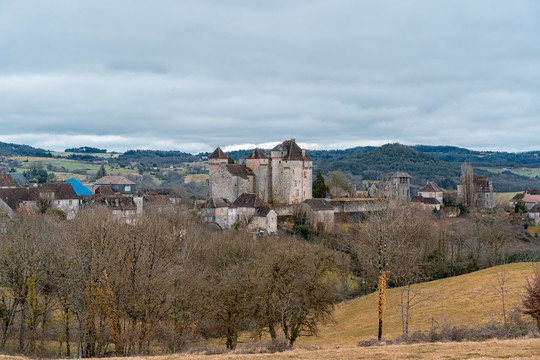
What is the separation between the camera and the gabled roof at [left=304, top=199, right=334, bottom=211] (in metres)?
66.4

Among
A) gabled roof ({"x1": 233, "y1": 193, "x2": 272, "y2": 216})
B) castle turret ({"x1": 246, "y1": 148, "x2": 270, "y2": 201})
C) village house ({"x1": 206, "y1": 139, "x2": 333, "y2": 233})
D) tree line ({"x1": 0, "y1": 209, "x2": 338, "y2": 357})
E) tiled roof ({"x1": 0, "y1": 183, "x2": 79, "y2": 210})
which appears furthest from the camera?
castle turret ({"x1": 246, "y1": 148, "x2": 270, "y2": 201})

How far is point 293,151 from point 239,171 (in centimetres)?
847

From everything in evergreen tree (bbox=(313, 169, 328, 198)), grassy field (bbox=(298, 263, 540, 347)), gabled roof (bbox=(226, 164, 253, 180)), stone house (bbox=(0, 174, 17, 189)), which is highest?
gabled roof (bbox=(226, 164, 253, 180))

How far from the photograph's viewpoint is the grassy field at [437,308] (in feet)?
99.6

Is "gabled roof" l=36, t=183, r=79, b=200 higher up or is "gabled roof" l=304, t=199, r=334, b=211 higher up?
"gabled roof" l=36, t=183, r=79, b=200

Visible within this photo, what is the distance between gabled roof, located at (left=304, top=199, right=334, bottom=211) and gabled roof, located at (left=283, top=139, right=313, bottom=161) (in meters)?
6.52

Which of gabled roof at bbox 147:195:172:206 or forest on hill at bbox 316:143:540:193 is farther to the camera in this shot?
forest on hill at bbox 316:143:540:193

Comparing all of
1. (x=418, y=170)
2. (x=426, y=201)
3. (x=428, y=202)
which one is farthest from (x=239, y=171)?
(x=418, y=170)

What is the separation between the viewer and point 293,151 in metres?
70.2

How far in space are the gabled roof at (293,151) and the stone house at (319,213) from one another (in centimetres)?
652

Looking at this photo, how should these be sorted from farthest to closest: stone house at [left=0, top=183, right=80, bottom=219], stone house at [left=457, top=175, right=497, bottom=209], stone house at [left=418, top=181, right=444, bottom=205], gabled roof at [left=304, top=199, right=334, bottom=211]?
stone house at [left=457, top=175, right=497, bottom=209] → stone house at [left=418, top=181, right=444, bottom=205] → gabled roof at [left=304, top=199, right=334, bottom=211] → stone house at [left=0, top=183, right=80, bottom=219]

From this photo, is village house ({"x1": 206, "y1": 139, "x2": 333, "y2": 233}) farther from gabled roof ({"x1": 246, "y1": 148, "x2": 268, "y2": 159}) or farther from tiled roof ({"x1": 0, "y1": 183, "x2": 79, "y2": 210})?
tiled roof ({"x1": 0, "y1": 183, "x2": 79, "y2": 210})

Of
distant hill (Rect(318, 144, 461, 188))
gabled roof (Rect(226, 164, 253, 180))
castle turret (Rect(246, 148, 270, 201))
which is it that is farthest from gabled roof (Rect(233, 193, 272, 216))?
distant hill (Rect(318, 144, 461, 188))

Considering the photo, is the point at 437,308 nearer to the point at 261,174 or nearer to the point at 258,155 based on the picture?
the point at 261,174
